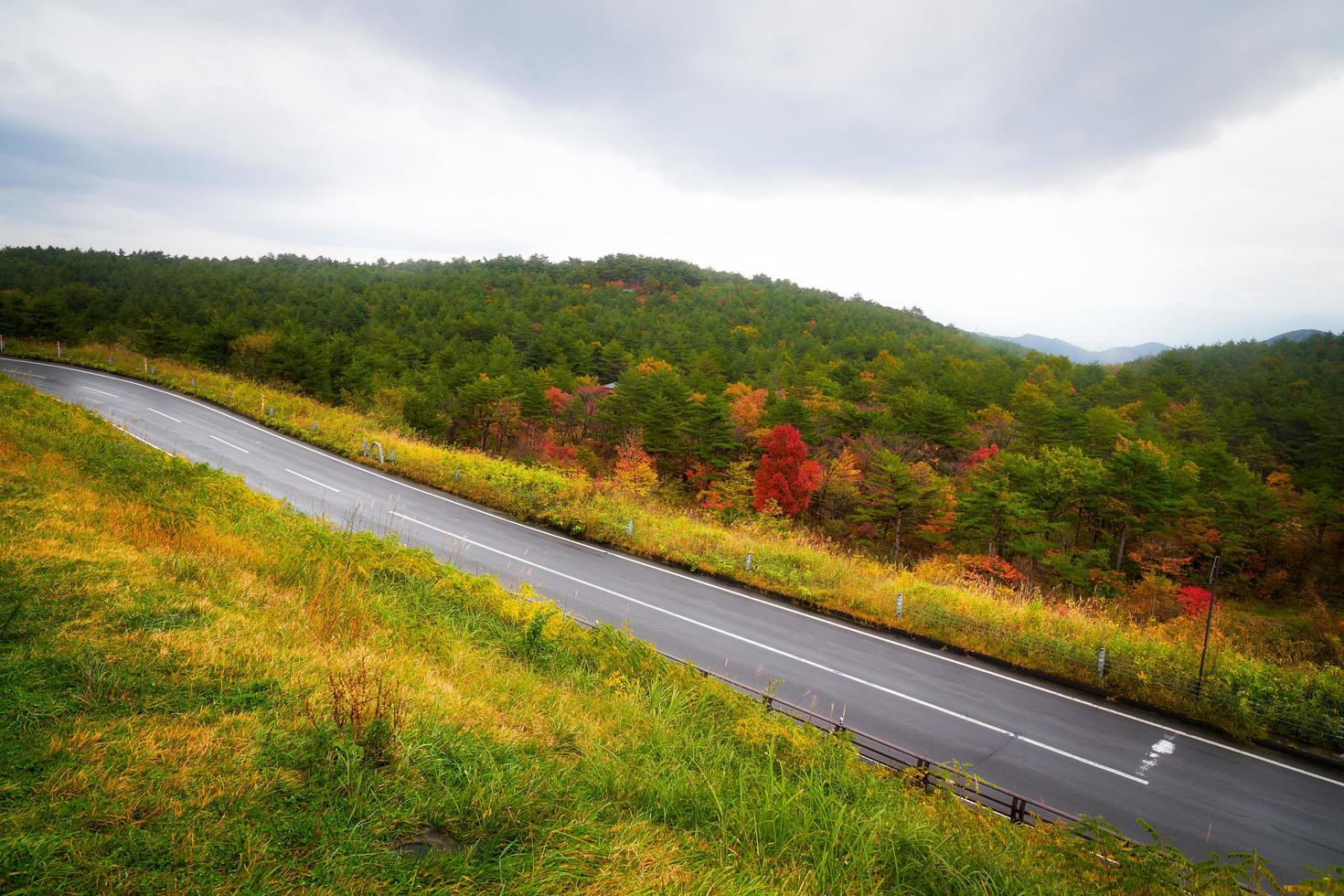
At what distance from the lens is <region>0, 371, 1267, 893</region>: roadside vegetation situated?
2512mm

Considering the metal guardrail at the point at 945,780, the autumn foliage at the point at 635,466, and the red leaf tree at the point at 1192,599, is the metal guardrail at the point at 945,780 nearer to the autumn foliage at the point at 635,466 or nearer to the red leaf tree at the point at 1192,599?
the autumn foliage at the point at 635,466

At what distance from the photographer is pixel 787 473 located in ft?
113

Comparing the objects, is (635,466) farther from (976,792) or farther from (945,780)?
(945,780)

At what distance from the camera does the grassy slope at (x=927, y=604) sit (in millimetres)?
9086

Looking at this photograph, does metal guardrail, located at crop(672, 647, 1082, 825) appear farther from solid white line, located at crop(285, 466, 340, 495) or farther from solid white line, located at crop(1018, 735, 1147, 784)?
solid white line, located at crop(285, 466, 340, 495)

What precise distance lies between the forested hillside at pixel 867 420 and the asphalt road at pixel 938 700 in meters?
10.3

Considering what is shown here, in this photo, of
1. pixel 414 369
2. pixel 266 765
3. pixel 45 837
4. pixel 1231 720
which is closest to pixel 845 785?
pixel 266 765

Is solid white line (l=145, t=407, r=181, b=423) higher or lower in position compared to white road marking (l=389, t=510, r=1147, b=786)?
higher

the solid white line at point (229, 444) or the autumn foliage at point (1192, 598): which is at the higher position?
the solid white line at point (229, 444)

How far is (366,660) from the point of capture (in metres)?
4.70

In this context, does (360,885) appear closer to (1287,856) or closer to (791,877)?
(791,877)

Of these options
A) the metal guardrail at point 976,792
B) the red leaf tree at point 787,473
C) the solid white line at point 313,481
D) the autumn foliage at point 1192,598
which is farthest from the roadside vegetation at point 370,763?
the autumn foliage at point 1192,598

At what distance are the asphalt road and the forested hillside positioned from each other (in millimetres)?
10308

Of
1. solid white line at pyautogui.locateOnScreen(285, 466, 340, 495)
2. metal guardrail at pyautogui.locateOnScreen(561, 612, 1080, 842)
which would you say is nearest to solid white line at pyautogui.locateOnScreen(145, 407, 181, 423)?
solid white line at pyautogui.locateOnScreen(285, 466, 340, 495)
